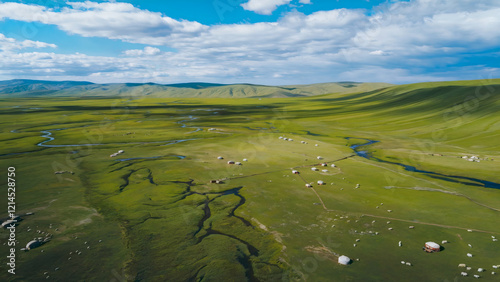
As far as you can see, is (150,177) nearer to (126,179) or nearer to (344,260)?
(126,179)

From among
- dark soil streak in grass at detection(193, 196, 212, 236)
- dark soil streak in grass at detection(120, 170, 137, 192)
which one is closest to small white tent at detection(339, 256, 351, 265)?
dark soil streak in grass at detection(193, 196, 212, 236)

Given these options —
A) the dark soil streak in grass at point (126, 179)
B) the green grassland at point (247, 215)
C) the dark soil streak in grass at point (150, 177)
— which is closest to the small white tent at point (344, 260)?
the green grassland at point (247, 215)

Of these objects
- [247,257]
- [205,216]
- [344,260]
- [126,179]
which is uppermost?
[344,260]

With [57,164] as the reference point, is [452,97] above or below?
above

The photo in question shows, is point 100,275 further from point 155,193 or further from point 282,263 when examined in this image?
point 155,193

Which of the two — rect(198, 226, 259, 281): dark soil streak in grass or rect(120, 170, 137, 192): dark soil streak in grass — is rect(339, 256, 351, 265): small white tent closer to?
rect(198, 226, 259, 281): dark soil streak in grass

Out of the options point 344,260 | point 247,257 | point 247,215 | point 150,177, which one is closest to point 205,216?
point 247,215

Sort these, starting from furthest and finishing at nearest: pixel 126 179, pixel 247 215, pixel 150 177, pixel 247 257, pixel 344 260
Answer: pixel 150 177 → pixel 126 179 → pixel 247 215 → pixel 247 257 → pixel 344 260

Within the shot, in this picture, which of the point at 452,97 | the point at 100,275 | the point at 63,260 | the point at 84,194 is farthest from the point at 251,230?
the point at 452,97

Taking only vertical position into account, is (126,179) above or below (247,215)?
below

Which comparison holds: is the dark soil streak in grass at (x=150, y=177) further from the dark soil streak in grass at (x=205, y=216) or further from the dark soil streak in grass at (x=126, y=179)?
the dark soil streak in grass at (x=205, y=216)

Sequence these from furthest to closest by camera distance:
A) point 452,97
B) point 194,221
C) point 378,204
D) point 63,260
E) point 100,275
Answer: point 452,97, point 378,204, point 194,221, point 63,260, point 100,275
